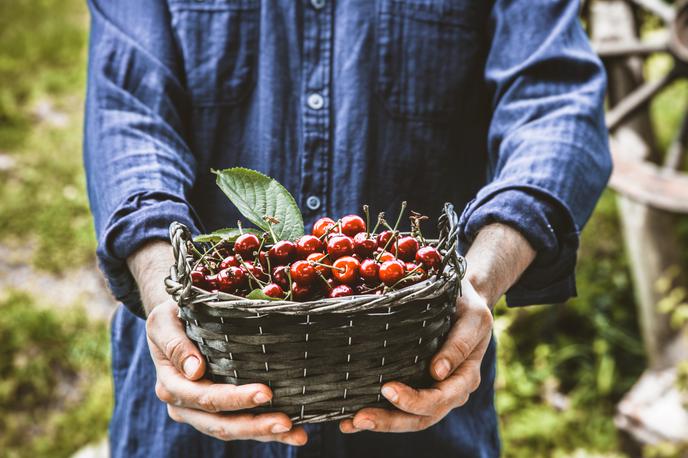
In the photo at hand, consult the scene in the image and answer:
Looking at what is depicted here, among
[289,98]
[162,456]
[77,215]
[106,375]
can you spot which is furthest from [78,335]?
[289,98]

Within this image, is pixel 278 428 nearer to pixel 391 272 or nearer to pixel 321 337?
pixel 321 337

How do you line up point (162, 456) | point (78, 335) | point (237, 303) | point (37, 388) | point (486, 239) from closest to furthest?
point (237, 303) → point (486, 239) → point (162, 456) → point (37, 388) → point (78, 335)

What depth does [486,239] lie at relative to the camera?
1178 millimetres

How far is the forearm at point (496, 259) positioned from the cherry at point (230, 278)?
385mm

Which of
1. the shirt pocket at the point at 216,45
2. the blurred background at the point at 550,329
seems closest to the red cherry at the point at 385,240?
the shirt pocket at the point at 216,45

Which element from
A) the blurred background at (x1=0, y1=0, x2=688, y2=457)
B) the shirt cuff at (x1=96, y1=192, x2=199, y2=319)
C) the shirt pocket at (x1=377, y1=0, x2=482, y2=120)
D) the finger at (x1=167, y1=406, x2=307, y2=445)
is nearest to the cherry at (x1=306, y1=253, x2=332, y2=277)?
the finger at (x1=167, y1=406, x2=307, y2=445)

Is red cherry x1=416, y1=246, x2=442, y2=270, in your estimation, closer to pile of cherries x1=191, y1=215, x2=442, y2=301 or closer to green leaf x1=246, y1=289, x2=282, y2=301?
pile of cherries x1=191, y1=215, x2=442, y2=301

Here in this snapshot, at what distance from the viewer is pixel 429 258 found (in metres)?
0.96

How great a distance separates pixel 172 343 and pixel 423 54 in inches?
32.0

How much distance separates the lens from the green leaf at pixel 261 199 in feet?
3.45

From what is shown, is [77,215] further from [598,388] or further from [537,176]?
[537,176]

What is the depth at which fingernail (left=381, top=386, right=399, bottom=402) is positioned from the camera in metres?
0.94

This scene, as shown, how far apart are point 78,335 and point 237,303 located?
111 inches

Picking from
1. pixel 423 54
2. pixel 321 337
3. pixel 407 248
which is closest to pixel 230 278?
pixel 321 337
